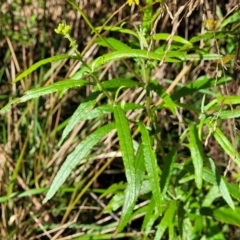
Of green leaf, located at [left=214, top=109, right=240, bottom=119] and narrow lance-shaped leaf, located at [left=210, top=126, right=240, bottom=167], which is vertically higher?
green leaf, located at [left=214, top=109, right=240, bottom=119]

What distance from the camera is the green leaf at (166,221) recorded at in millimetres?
1937

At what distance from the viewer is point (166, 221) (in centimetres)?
194

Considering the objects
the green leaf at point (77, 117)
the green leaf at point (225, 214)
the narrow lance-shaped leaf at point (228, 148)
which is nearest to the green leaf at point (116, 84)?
the green leaf at point (77, 117)

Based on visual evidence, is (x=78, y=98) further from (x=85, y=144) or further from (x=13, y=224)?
(x=85, y=144)

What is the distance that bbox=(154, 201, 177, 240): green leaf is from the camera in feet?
6.35

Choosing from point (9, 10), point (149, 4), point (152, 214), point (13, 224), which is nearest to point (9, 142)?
point (13, 224)

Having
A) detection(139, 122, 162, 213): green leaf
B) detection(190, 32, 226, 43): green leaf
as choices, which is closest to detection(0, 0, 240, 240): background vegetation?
detection(190, 32, 226, 43): green leaf

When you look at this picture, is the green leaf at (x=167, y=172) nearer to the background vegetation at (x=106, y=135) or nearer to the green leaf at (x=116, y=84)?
the background vegetation at (x=106, y=135)

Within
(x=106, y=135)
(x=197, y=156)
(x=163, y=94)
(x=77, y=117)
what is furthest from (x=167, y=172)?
(x=106, y=135)

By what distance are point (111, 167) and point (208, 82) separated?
1.09 meters

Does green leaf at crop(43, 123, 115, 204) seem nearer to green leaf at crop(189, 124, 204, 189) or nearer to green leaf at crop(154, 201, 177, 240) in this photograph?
green leaf at crop(189, 124, 204, 189)

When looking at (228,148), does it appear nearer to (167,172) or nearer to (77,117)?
(167,172)

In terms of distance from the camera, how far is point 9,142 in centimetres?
276

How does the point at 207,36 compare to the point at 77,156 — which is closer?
the point at 77,156
